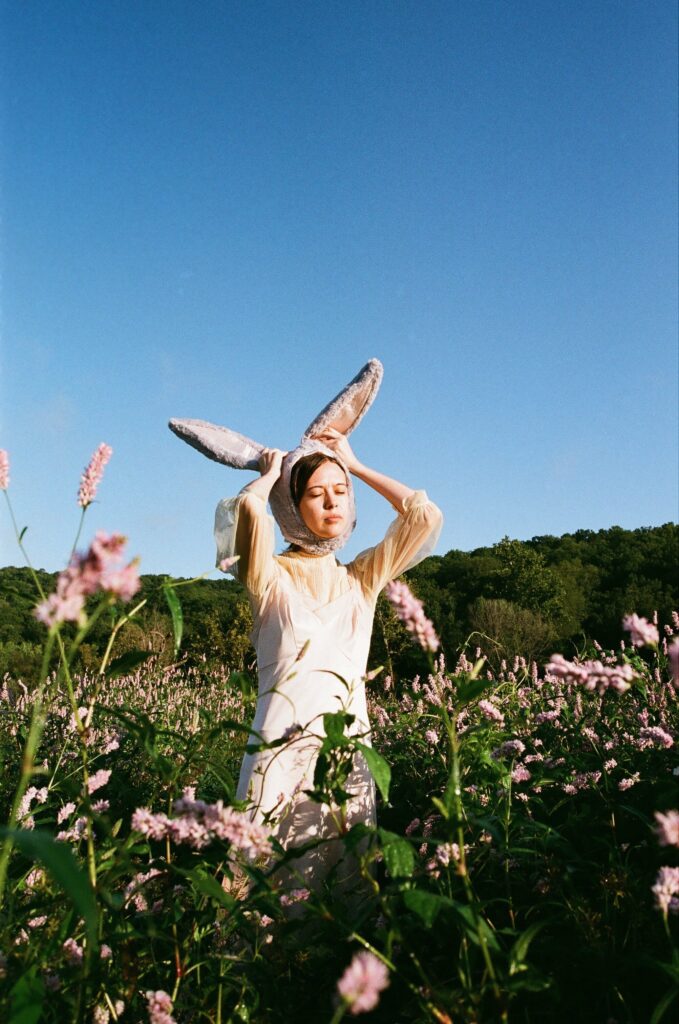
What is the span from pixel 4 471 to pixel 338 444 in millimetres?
1925

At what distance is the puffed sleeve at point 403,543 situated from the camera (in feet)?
9.08

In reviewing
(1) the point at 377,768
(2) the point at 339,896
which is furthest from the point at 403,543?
(1) the point at 377,768

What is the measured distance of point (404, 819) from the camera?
2.96 metres

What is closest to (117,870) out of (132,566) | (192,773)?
(132,566)

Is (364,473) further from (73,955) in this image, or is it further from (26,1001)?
(26,1001)

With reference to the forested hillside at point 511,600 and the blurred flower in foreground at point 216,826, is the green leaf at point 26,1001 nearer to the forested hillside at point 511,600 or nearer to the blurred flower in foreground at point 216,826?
the blurred flower in foreground at point 216,826

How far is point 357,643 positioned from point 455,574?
29316 mm

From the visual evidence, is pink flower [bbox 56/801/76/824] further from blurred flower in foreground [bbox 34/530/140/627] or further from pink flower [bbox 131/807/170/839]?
blurred flower in foreground [bbox 34/530/140/627]

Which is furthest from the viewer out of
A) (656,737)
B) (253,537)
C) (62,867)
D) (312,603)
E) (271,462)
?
(271,462)

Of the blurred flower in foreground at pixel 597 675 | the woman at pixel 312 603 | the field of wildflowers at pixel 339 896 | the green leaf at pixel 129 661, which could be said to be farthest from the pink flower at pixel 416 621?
the woman at pixel 312 603

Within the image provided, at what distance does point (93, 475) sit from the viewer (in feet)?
3.76

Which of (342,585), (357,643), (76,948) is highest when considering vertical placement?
(342,585)

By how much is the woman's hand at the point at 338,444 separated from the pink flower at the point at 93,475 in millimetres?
1892

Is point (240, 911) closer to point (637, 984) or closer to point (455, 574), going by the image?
point (637, 984)
